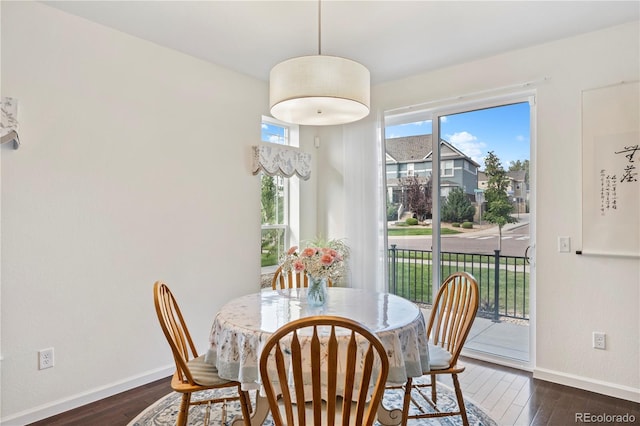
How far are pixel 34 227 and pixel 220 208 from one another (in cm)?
136

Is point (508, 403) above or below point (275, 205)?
below

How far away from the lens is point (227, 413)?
7.88 ft

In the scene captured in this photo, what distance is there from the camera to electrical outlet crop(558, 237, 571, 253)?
2.82 metres

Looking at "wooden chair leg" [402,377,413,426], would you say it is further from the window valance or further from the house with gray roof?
the window valance

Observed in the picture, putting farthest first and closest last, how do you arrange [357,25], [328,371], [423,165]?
[423,165] → [357,25] → [328,371]

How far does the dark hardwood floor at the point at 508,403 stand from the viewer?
7.68 feet

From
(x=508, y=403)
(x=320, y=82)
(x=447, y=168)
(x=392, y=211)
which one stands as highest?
(x=320, y=82)

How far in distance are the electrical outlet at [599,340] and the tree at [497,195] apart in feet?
2.95

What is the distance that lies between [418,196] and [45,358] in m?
3.16

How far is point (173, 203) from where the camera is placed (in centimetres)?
305

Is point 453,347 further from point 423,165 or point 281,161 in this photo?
point 281,161

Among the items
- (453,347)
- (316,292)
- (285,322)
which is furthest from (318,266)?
(453,347)
